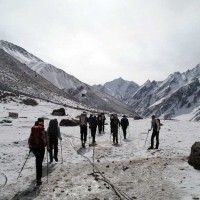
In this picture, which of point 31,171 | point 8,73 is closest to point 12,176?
point 31,171

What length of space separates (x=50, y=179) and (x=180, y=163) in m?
6.39

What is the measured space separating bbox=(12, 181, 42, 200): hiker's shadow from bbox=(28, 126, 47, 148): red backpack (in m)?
1.66

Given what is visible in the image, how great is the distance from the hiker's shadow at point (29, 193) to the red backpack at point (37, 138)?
1.66m

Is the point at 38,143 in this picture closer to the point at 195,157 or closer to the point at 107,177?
the point at 107,177

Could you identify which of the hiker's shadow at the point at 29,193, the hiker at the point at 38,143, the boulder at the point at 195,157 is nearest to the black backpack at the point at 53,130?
the hiker at the point at 38,143

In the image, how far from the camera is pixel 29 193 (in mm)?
12391

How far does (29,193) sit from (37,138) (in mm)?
2324

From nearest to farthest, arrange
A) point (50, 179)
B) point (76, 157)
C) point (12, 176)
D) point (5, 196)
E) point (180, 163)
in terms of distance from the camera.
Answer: point (5, 196), point (50, 179), point (12, 176), point (180, 163), point (76, 157)

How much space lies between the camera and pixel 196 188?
1240 centimetres

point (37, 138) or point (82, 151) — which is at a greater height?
point (37, 138)

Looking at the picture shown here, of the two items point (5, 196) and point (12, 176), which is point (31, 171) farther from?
point (5, 196)

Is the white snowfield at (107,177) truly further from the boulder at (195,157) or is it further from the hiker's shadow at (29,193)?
the boulder at (195,157)

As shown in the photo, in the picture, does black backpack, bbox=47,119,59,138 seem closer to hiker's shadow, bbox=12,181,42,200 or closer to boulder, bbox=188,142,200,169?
hiker's shadow, bbox=12,181,42,200

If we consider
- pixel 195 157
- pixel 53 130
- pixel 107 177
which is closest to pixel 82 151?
pixel 53 130
